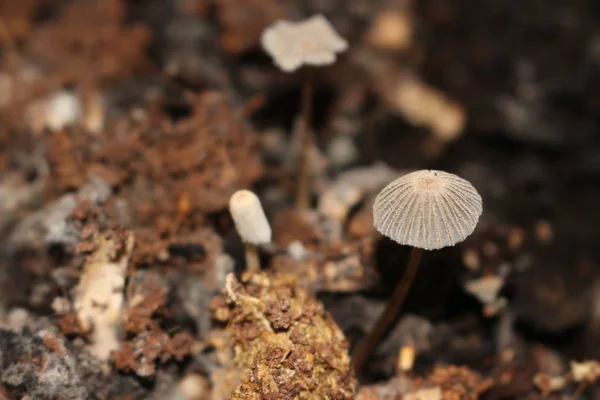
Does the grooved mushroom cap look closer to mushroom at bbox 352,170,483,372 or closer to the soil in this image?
mushroom at bbox 352,170,483,372

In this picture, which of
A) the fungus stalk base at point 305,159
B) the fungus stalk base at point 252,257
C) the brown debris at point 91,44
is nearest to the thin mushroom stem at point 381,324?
the fungus stalk base at point 252,257

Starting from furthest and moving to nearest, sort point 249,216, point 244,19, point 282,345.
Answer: point 244,19 → point 249,216 → point 282,345

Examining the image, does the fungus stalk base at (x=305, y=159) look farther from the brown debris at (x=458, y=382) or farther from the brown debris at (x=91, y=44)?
the brown debris at (x=91, y=44)

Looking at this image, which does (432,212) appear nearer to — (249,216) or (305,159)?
(249,216)

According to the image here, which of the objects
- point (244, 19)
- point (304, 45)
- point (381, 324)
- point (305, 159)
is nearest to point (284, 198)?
point (305, 159)

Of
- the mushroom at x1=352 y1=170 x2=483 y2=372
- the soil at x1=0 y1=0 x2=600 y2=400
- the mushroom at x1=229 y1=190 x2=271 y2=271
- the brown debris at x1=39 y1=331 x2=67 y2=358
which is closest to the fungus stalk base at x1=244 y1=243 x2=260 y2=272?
the mushroom at x1=229 y1=190 x2=271 y2=271

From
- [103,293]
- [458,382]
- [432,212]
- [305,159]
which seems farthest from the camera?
[305,159]
